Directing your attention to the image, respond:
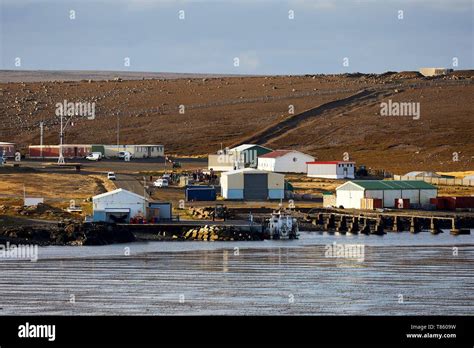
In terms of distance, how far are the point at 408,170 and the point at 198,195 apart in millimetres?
34205

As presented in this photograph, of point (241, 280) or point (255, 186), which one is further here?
point (255, 186)

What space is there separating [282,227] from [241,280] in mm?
19903

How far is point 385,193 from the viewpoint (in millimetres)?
86688

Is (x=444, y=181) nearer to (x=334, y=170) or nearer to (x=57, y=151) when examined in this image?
(x=334, y=170)

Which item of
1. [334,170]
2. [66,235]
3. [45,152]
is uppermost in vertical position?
[45,152]

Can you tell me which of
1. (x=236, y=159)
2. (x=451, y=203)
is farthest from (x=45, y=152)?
(x=451, y=203)

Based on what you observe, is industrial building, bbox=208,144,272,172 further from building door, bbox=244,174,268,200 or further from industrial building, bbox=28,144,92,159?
building door, bbox=244,174,268,200

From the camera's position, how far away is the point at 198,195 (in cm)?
8894

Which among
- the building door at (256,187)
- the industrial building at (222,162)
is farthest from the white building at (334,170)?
the building door at (256,187)

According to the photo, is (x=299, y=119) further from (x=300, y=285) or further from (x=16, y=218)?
(x=300, y=285)

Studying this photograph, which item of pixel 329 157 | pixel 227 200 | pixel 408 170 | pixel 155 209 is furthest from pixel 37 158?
pixel 155 209

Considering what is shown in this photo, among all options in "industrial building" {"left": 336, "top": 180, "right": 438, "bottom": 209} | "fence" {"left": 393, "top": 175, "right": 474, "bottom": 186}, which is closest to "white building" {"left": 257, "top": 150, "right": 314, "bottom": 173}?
"fence" {"left": 393, "top": 175, "right": 474, "bottom": 186}

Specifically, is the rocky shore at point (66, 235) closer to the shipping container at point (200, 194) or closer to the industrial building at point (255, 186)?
the shipping container at point (200, 194)

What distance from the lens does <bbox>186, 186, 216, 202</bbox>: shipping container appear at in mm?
88750
